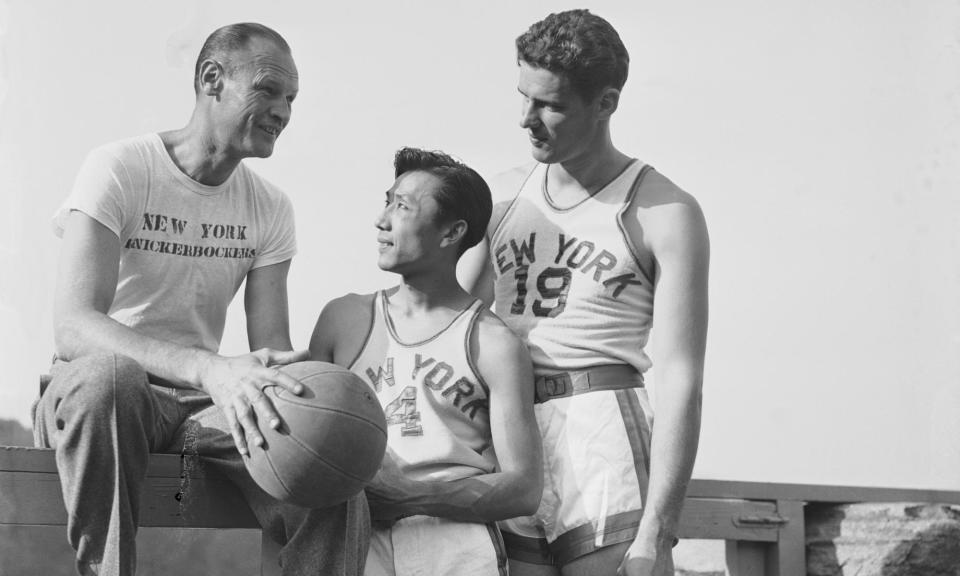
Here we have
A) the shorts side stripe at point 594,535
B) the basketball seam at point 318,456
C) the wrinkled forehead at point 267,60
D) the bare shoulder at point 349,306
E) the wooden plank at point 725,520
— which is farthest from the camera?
the wooden plank at point 725,520

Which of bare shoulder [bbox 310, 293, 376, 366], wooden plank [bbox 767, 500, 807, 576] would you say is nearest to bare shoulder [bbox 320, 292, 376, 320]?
bare shoulder [bbox 310, 293, 376, 366]

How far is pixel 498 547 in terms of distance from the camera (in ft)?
13.8

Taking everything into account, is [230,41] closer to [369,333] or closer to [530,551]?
[369,333]

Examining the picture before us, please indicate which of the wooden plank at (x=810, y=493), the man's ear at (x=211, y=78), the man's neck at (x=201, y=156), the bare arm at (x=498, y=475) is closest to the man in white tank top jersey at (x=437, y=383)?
the bare arm at (x=498, y=475)

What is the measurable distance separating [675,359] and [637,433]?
0.95 ft

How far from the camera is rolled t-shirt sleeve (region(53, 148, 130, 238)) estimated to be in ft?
14.4

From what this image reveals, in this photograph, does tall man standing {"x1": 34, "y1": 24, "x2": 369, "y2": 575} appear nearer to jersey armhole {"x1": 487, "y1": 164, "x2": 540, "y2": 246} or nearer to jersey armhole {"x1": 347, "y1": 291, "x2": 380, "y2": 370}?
jersey armhole {"x1": 347, "y1": 291, "x2": 380, "y2": 370}

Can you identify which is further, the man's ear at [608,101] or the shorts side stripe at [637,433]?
the man's ear at [608,101]

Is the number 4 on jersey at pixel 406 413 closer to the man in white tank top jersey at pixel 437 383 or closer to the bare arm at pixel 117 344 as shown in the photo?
the man in white tank top jersey at pixel 437 383

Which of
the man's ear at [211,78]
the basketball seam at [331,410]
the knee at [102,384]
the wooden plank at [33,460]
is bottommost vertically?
the wooden plank at [33,460]

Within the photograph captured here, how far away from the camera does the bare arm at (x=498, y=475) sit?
13.4 ft

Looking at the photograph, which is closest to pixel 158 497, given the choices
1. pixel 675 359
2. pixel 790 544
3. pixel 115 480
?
pixel 115 480

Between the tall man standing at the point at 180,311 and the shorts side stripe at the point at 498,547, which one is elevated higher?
the tall man standing at the point at 180,311

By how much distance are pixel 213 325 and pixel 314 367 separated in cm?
105
